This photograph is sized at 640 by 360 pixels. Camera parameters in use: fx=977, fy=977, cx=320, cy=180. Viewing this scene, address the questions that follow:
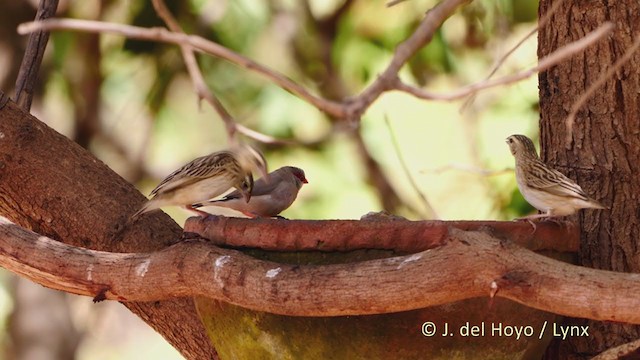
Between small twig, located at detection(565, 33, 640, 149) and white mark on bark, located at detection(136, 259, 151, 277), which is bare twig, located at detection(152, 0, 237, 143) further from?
white mark on bark, located at detection(136, 259, 151, 277)

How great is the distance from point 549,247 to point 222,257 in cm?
106

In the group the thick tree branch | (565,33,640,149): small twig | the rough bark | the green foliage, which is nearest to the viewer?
(565,33,640,149): small twig

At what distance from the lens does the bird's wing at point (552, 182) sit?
333 centimetres

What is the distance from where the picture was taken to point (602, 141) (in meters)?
3.67

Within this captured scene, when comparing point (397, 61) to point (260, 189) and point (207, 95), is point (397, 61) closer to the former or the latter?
point (207, 95)

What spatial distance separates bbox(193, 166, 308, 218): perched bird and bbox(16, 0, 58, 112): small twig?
1.01 m

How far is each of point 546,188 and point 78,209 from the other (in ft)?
5.91

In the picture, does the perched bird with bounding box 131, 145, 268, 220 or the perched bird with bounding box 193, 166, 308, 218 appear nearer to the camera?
the perched bird with bounding box 131, 145, 268, 220

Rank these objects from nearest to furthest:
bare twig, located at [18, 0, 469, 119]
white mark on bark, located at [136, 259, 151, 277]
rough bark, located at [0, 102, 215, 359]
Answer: bare twig, located at [18, 0, 469, 119], white mark on bark, located at [136, 259, 151, 277], rough bark, located at [0, 102, 215, 359]

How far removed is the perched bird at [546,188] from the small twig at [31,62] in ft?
6.78

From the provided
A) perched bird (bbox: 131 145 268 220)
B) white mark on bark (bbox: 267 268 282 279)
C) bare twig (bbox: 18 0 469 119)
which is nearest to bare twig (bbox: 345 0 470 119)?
bare twig (bbox: 18 0 469 119)

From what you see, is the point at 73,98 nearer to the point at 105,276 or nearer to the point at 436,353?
the point at 105,276

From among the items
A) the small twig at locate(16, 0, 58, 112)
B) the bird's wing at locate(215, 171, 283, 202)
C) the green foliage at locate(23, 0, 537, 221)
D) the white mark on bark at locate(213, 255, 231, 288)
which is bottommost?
the white mark on bark at locate(213, 255, 231, 288)

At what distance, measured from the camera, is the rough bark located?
12.6ft
